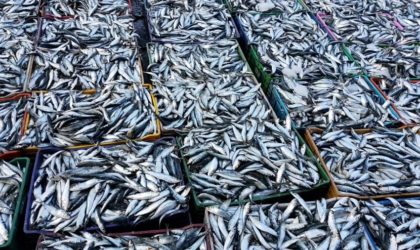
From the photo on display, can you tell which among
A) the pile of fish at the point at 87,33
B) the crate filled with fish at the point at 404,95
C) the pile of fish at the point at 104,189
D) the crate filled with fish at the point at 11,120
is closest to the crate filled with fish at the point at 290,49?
the crate filled with fish at the point at 404,95

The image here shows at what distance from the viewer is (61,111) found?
130 inches

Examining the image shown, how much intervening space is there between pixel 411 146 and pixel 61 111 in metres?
3.16

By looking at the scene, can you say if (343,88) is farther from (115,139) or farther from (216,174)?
(115,139)

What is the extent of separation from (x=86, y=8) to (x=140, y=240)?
371 cm

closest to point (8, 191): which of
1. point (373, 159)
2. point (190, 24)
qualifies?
point (373, 159)

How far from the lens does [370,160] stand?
3.12 m

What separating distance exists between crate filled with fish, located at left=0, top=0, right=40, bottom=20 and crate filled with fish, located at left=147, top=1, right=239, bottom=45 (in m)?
1.52

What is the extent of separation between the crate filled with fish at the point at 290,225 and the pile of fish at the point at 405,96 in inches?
60.8

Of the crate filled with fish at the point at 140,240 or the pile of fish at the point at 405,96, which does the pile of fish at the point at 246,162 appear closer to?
the crate filled with fish at the point at 140,240

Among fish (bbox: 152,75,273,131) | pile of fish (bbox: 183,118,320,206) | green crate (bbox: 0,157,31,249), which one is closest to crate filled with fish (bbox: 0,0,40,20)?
fish (bbox: 152,75,273,131)

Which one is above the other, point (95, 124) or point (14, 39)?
point (14, 39)

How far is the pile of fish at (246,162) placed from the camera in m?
2.77

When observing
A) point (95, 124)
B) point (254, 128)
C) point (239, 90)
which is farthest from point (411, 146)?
point (95, 124)

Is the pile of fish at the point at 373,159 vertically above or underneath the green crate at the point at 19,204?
underneath
